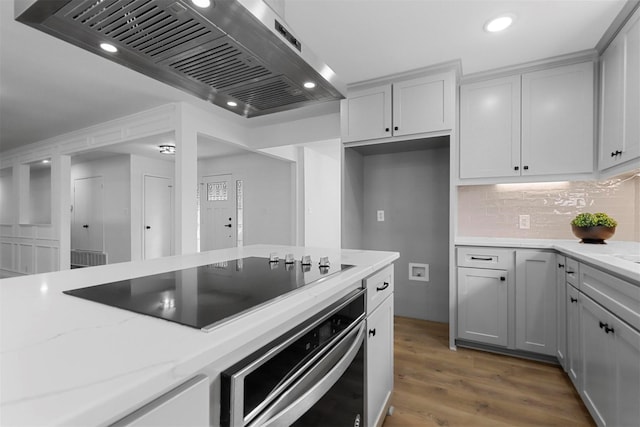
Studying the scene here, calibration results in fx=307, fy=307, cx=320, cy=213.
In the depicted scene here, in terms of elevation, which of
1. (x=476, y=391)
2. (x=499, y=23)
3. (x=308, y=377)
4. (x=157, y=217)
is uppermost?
(x=499, y=23)

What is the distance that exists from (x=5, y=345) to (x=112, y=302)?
0.24 metres

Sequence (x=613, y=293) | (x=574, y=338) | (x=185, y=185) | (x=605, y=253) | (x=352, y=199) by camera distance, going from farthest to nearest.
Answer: (x=185, y=185), (x=352, y=199), (x=574, y=338), (x=605, y=253), (x=613, y=293)

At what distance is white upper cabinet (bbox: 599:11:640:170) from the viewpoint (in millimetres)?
1832

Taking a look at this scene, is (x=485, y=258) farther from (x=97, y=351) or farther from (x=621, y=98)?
(x=97, y=351)

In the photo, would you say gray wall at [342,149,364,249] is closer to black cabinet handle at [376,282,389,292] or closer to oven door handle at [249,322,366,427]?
black cabinet handle at [376,282,389,292]

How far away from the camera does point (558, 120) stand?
2.44 m

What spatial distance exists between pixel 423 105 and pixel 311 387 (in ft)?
8.15

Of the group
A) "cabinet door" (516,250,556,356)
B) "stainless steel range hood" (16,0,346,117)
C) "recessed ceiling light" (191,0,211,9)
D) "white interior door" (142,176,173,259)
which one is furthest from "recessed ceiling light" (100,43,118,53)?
"white interior door" (142,176,173,259)

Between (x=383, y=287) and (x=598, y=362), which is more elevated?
(x=383, y=287)

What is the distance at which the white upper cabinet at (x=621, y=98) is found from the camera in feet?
6.01

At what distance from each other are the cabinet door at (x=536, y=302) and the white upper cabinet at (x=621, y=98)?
80 centimetres

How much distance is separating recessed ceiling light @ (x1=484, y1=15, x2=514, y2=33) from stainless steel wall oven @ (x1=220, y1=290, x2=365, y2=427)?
201 centimetres

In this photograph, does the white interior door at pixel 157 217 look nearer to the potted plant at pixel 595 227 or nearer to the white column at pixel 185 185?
the white column at pixel 185 185

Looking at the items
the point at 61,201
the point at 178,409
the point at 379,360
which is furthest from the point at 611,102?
the point at 61,201
